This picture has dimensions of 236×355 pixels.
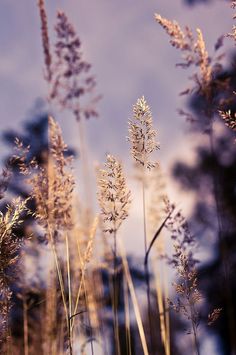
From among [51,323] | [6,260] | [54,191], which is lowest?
[51,323]

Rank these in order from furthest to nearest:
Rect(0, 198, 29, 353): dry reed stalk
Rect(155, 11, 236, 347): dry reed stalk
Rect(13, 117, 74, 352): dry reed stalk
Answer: Rect(0, 198, 29, 353): dry reed stalk
Rect(13, 117, 74, 352): dry reed stalk
Rect(155, 11, 236, 347): dry reed stalk

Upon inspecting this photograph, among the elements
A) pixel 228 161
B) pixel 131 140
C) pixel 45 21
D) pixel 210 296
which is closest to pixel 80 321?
pixel 131 140

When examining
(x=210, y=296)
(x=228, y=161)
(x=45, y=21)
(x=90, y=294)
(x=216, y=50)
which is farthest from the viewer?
(x=228, y=161)

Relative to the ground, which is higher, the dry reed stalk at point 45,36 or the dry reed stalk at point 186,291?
the dry reed stalk at point 45,36

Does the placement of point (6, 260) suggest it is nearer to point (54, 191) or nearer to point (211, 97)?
point (54, 191)

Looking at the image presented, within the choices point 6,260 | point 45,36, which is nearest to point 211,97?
point 45,36

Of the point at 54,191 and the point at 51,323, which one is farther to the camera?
the point at 54,191

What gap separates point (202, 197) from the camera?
1136cm

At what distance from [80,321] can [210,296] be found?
23.9 ft

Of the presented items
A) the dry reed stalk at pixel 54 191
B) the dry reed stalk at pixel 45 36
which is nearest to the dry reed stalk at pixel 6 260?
the dry reed stalk at pixel 54 191

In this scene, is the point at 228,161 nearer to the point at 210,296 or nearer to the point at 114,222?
the point at 210,296

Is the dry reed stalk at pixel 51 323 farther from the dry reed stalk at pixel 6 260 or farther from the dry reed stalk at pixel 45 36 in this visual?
the dry reed stalk at pixel 45 36

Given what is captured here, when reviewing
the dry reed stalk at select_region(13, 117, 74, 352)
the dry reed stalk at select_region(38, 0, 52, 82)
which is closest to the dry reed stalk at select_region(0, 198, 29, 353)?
the dry reed stalk at select_region(13, 117, 74, 352)

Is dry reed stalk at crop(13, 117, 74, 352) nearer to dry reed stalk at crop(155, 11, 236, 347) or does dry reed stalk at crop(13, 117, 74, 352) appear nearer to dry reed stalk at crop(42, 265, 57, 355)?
dry reed stalk at crop(42, 265, 57, 355)
